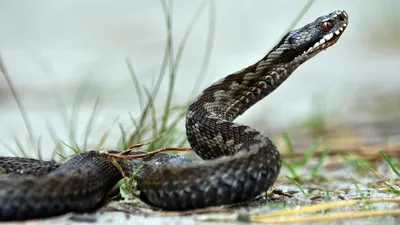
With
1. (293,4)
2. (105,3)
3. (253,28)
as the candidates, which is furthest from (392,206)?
(105,3)

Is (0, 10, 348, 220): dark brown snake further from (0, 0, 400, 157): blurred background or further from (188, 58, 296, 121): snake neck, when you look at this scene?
(0, 0, 400, 157): blurred background

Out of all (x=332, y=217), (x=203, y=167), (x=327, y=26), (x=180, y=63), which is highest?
(x=327, y=26)

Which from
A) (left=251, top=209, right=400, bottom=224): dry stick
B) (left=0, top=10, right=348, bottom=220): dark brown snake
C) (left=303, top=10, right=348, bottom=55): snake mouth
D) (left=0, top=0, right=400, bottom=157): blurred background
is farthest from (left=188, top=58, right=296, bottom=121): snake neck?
(left=251, top=209, right=400, bottom=224): dry stick

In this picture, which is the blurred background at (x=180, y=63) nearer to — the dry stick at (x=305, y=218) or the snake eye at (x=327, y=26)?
the snake eye at (x=327, y=26)

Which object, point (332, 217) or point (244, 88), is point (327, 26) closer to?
point (244, 88)

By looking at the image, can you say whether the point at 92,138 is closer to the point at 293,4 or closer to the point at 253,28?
the point at 253,28

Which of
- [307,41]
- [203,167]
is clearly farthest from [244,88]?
[203,167]

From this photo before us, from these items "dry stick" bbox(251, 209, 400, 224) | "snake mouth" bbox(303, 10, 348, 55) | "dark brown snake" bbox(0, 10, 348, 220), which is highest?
"snake mouth" bbox(303, 10, 348, 55)

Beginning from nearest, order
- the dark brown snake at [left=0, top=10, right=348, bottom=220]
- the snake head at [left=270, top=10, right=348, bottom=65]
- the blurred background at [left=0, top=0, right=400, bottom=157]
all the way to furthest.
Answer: the dark brown snake at [left=0, top=10, right=348, bottom=220] → the snake head at [left=270, top=10, right=348, bottom=65] → the blurred background at [left=0, top=0, right=400, bottom=157]
